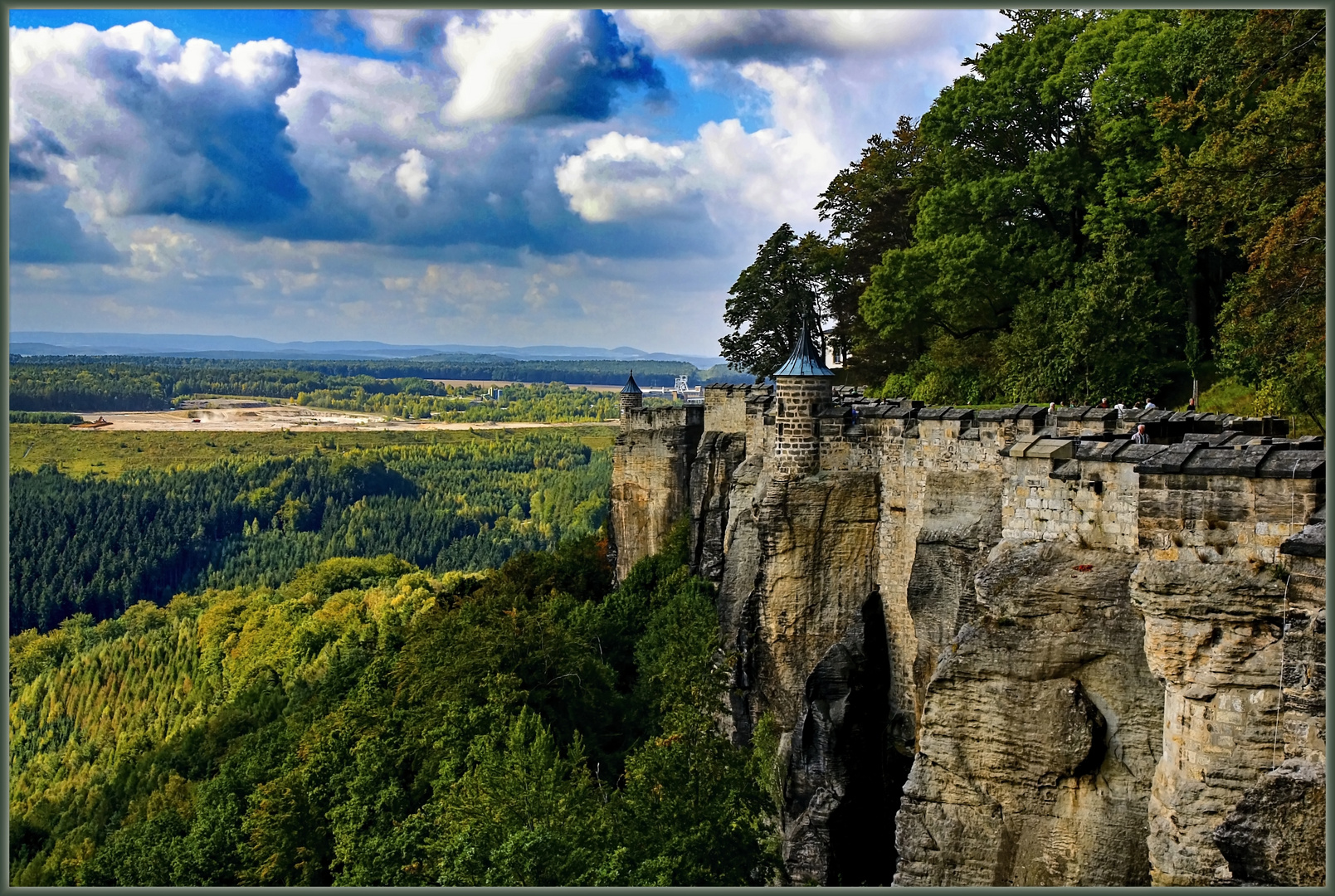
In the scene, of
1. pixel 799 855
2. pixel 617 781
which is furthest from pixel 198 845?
pixel 799 855

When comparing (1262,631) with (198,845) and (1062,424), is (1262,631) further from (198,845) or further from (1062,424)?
(198,845)

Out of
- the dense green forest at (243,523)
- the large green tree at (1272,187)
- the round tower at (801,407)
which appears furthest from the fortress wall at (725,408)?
the dense green forest at (243,523)

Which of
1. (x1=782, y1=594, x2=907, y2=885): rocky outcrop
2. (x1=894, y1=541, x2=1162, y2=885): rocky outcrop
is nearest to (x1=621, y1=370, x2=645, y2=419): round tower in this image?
(x1=782, y1=594, x2=907, y2=885): rocky outcrop

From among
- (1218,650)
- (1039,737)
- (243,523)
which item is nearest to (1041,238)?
(1039,737)

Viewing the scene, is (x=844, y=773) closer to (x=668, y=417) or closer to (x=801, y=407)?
(x=801, y=407)

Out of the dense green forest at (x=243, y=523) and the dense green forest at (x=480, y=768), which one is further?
the dense green forest at (x=243, y=523)

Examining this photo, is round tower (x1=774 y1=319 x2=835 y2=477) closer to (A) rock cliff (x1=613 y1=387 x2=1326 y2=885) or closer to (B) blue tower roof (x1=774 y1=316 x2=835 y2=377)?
(B) blue tower roof (x1=774 y1=316 x2=835 y2=377)

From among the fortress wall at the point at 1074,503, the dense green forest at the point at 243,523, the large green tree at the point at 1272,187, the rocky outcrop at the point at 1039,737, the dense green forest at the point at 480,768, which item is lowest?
the dense green forest at the point at 243,523

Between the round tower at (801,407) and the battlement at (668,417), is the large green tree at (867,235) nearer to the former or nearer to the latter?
the battlement at (668,417)
